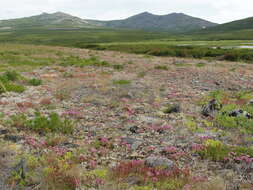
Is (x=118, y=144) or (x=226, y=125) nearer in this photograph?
(x=118, y=144)

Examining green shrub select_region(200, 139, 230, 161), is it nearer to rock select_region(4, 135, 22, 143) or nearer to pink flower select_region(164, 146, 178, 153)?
pink flower select_region(164, 146, 178, 153)

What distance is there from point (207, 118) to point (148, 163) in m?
5.47

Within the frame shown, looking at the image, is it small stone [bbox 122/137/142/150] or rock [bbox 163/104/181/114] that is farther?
rock [bbox 163/104/181/114]

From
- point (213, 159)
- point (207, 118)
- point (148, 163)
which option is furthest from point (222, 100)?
point (148, 163)

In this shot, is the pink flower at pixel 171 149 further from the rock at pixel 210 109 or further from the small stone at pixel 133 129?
the rock at pixel 210 109

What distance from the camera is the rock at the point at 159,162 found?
23.2ft

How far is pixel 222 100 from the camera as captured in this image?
1498cm

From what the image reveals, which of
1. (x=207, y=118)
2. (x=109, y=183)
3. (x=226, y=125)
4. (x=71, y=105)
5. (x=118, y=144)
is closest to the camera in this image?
(x=109, y=183)

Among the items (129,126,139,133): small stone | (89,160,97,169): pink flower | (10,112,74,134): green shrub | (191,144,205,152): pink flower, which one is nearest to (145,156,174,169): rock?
(191,144,205,152): pink flower

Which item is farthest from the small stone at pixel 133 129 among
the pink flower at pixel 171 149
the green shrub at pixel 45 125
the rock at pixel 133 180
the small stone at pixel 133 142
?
the rock at pixel 133 180

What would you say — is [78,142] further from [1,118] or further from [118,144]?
[1,118]

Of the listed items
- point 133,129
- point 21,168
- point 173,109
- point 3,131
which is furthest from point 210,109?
point 3,131

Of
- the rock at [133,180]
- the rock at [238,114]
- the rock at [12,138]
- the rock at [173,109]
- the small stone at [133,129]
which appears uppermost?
the rock at [238,114]

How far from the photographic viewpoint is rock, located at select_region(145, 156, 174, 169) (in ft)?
23.2
